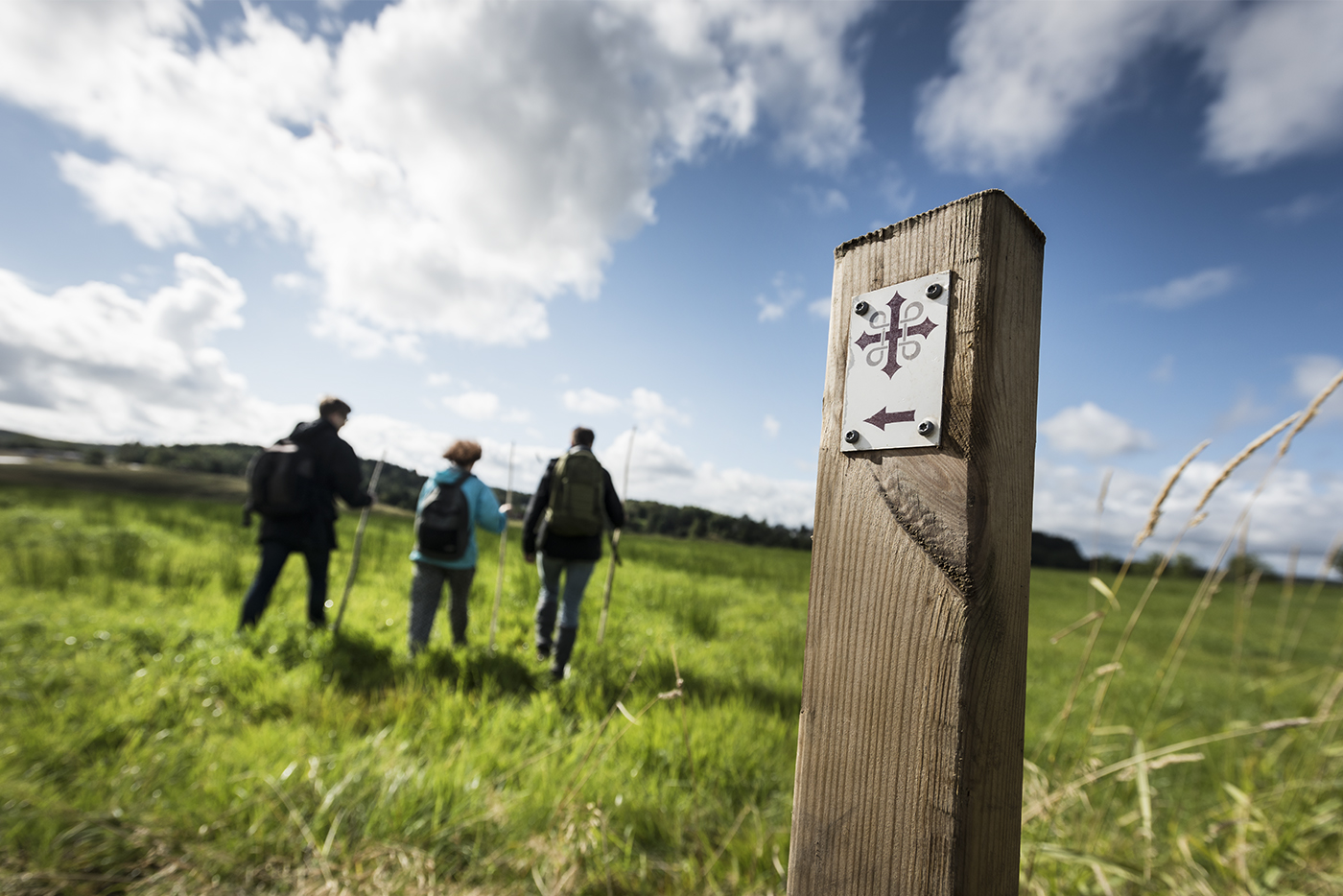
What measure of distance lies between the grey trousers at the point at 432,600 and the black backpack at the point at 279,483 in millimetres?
1202

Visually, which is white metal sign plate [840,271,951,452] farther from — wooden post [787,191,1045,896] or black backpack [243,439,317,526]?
black backpack [243,439,317,526]

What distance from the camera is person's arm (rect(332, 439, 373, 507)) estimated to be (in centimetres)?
514

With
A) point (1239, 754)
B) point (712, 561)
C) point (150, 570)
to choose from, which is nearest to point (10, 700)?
point (150, 570)

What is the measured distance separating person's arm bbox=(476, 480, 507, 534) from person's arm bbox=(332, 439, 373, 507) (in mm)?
1148

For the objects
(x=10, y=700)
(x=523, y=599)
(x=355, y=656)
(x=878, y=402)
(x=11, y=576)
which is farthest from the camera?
(x=523, y=599)

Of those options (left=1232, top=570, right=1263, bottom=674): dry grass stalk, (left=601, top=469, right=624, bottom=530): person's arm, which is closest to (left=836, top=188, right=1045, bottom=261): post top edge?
(left=1232, top=570, right=1263, bottom=674): dry grass stalk

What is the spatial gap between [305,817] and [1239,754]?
18.8 ft

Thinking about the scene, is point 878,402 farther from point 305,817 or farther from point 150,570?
point 150,570

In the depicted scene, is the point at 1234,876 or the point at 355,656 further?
the point at 355,656

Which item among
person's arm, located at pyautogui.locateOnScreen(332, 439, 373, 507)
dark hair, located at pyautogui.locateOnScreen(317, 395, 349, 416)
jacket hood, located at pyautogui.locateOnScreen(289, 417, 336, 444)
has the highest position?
dark hair, located at pyautogui.locateOnScreen(317, 395, 349, 416)

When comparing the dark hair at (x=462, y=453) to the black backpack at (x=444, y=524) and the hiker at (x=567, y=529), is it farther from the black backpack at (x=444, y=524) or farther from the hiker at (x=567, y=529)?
the hiker at (x=567, y=529)

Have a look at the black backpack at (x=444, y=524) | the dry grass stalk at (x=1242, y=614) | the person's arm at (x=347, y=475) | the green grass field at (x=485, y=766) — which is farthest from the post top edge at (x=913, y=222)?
the person's arm at (x=347, y=475)

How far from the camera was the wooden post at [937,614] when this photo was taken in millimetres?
774

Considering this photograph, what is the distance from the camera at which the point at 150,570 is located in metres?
6.95
